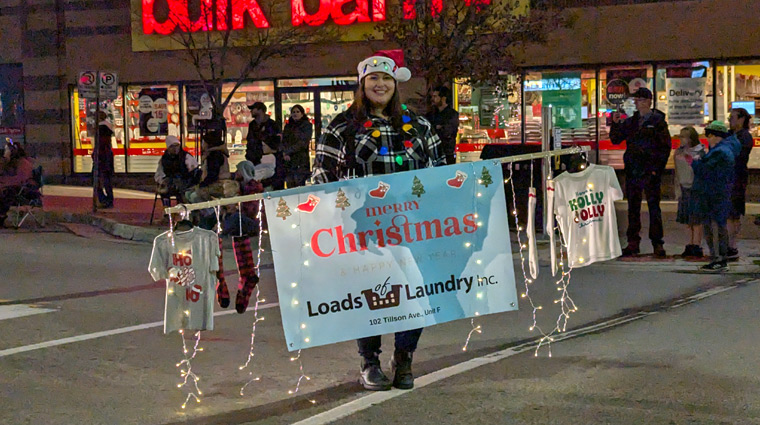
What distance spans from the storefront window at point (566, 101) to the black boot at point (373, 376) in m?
15.9

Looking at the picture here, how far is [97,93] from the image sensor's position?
19469 mm

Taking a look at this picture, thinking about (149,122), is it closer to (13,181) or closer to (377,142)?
(13,181)

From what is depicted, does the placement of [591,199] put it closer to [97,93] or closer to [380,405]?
[380,405]

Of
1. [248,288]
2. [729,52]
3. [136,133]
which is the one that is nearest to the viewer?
[248,288]

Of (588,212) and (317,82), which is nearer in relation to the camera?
(588,212)

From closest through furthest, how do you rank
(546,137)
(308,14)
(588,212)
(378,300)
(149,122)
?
(378,300), (588,212), (546,137), (308,14), (149,122)

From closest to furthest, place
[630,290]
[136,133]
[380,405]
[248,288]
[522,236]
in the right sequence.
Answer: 1. [380,405]
2. [248,288]
3. [630,290]
4. [522,236]
5. [136,133]

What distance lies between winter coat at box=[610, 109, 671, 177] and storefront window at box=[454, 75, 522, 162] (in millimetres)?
9646

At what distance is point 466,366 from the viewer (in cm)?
742

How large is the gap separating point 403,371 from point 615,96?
16.4 meters

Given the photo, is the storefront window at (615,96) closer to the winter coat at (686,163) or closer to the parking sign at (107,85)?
the winter coat at (686,163)

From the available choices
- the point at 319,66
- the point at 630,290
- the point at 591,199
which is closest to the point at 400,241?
the point at 591,199

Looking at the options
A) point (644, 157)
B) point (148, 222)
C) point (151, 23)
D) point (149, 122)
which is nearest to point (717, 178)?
point (644, 157)

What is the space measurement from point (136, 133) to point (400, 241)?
20325mm
